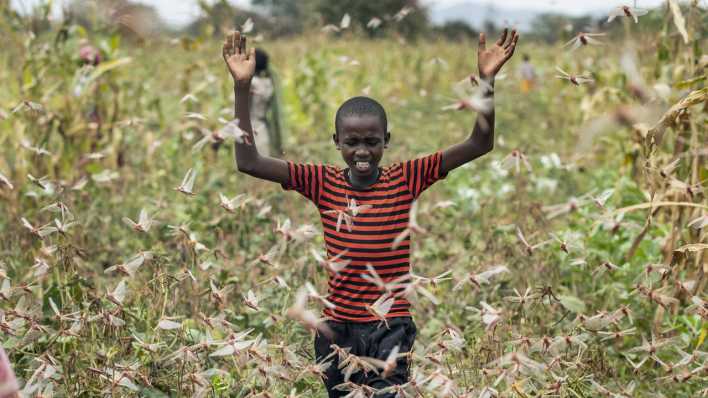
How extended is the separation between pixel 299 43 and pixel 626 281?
8593 millimetres

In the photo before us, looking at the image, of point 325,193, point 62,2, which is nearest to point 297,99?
point 62,2

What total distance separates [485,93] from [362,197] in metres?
0.46

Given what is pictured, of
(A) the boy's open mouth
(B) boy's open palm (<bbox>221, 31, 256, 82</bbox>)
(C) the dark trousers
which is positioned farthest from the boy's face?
(C) the dark trousers

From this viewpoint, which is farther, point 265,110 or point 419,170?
point 265,110

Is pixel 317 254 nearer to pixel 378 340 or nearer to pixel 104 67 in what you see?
pixel 378 340

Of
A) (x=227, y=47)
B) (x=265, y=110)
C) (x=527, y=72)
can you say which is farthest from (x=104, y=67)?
(x=527, y=72)

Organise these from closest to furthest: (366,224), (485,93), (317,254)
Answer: (317,254) → (485,93) → (366,224)

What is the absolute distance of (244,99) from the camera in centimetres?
199

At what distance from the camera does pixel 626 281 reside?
10.4ft

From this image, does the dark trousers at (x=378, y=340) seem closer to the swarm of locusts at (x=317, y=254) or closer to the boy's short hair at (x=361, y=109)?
the swarm of locusts at (x=317, y=254)

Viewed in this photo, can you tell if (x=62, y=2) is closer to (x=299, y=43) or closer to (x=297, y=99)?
(x=297, y=99)

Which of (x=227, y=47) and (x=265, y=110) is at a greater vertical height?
(x=227, y=47)

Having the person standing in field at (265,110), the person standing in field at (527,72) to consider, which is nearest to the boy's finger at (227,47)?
the person standing in field at (265,110)

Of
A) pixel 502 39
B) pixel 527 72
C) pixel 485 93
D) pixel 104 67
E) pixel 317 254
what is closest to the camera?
pixel 317 254
